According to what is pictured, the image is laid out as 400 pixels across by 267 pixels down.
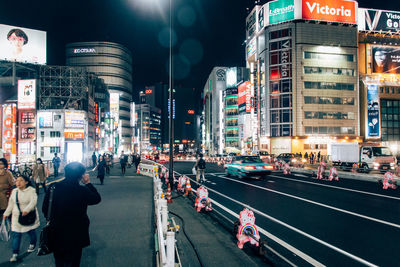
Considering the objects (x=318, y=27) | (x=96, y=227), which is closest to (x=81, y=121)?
(x=96, y=227)

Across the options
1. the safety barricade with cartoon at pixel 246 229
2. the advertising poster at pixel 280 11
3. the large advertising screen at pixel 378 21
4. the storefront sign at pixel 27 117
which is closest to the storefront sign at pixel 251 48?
the advertising poster at pixel 280 11

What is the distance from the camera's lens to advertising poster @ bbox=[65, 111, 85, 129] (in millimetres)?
43719

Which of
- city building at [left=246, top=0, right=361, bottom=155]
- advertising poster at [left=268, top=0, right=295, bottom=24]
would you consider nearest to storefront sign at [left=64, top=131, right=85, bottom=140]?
city building at [left=246, top=0, right=361, bottom=155]

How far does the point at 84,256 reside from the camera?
5688 mm

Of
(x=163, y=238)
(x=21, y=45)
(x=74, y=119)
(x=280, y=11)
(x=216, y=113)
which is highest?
(x=280, y=11)

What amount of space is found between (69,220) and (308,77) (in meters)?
64.7

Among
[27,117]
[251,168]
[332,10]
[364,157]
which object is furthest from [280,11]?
[251,168]

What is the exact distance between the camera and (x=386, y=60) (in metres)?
62.5

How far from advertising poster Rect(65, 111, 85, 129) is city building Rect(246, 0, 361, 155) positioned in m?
37.1

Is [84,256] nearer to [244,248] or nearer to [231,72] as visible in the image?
[244,248]

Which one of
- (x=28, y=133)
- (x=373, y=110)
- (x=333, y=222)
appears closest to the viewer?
(x=333, y=222)

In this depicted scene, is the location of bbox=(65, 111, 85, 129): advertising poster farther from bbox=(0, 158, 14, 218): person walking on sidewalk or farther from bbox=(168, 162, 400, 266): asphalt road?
bbox=(0, 158, 14, 218): person walking on sidewalk

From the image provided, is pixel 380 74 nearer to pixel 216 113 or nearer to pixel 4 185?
pixel 216 113

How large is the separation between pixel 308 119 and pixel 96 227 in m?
59.9
